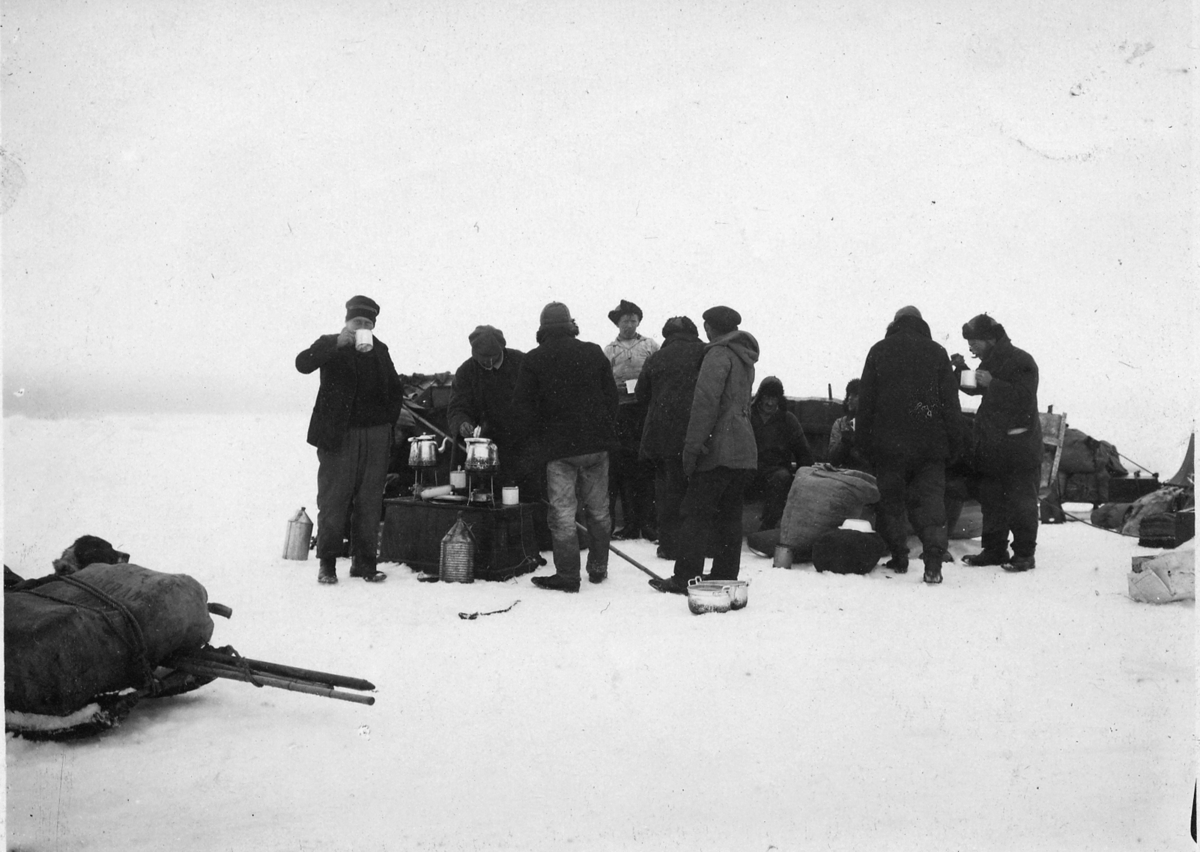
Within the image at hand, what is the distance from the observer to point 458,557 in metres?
5.64

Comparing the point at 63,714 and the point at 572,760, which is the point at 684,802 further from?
the point at 63,714

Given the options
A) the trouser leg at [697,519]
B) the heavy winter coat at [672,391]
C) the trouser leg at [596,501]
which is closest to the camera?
the trouser leg at [697,519]

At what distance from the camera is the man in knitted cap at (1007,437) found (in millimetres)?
6062

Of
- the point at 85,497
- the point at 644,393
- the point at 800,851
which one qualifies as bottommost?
the point at 800,851

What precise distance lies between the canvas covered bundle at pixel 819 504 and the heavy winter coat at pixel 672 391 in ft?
3.15

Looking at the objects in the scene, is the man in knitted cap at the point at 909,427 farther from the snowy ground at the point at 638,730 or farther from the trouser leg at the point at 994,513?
the snowy ground at the point at 638,730

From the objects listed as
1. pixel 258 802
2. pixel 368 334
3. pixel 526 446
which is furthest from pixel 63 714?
pixel 526 446

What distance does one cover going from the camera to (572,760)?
274 cm

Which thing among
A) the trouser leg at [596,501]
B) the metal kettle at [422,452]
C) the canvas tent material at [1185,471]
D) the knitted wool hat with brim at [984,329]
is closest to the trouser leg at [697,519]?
the trouser leg at [596,501]

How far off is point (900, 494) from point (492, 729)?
12.9ft

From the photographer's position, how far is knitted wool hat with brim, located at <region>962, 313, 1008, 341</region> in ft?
20.3

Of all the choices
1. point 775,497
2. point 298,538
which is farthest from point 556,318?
point 775,497

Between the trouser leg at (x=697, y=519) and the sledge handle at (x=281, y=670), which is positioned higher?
the trouser leg at (x=697, y=519)

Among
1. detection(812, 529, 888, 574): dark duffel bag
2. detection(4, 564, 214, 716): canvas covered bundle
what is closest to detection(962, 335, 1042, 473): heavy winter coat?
detection(812, 529, 888, 574): dark duffel bag
